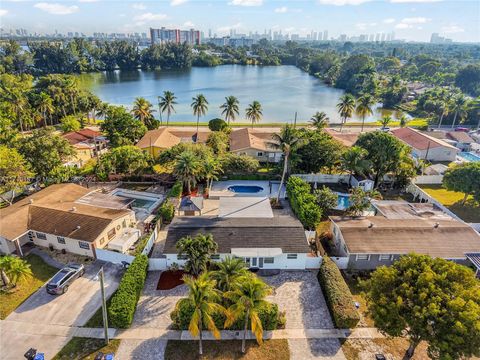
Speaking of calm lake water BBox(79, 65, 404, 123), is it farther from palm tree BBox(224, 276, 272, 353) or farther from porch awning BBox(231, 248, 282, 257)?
palm tree BBox(224, 276, 272, 353)

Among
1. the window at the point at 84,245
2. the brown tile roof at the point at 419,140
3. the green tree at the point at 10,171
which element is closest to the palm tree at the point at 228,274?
the window at the point at 84,245

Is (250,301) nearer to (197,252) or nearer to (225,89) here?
(197,252)

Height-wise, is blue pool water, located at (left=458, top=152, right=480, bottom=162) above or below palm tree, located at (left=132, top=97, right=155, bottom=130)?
below

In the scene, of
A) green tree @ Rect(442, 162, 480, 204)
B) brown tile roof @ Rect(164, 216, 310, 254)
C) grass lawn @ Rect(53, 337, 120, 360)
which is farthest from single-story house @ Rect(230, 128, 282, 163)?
grass lawn @ Rect(53, 337, 120, 360)

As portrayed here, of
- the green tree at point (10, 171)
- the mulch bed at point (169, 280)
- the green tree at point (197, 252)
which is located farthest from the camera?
the green tree at point (10, 171)

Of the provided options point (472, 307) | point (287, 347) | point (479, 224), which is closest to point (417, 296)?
point (472, 307)

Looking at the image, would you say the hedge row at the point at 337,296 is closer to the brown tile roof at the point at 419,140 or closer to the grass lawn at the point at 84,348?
the grass lawn at the point at 84,348

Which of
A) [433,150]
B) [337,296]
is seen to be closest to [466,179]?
[433,150]
